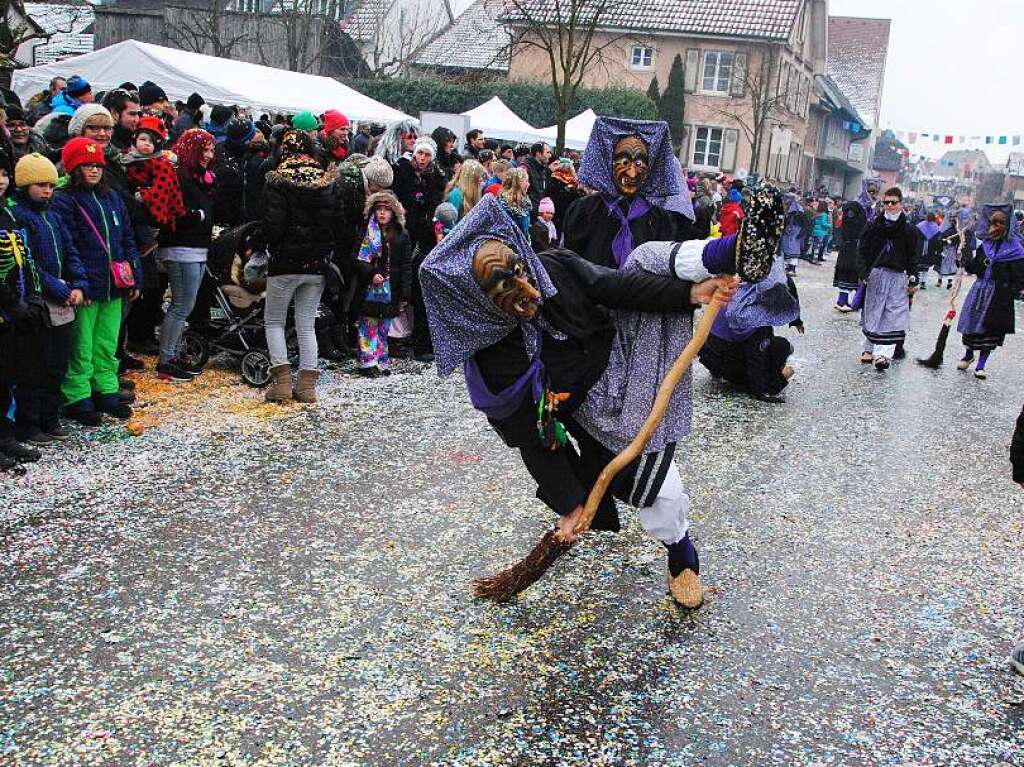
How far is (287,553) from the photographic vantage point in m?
4.55

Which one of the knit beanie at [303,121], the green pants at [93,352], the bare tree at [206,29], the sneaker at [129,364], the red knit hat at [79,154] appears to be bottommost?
the sneaker at [129,364]

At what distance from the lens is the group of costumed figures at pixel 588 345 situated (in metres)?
3.36

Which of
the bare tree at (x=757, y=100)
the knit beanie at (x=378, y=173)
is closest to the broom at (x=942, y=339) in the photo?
the knit beanie at (x=378, y=173)

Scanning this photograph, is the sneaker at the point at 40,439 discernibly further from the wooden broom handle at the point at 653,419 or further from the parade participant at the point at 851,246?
the parade participant at the point at 851,246

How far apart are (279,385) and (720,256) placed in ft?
15.5

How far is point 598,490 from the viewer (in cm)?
378

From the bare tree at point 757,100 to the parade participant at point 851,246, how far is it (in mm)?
16831

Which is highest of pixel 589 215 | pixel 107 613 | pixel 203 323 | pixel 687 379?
pixel 589 215

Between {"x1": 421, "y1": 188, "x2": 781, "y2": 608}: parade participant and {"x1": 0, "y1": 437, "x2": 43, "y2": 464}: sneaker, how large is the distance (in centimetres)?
312

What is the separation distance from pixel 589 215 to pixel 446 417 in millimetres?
2367

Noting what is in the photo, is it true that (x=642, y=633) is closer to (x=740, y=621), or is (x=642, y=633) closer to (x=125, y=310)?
(x=740, y=621)

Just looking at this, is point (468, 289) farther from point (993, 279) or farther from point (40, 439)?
point (993, 279)

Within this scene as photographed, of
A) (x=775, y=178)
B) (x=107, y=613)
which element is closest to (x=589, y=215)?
(x=107, y=613)

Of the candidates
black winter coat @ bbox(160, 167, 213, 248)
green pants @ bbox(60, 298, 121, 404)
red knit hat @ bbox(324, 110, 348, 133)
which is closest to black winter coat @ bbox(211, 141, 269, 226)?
red knit hat @ bbox(324, 110, 348, 133)
